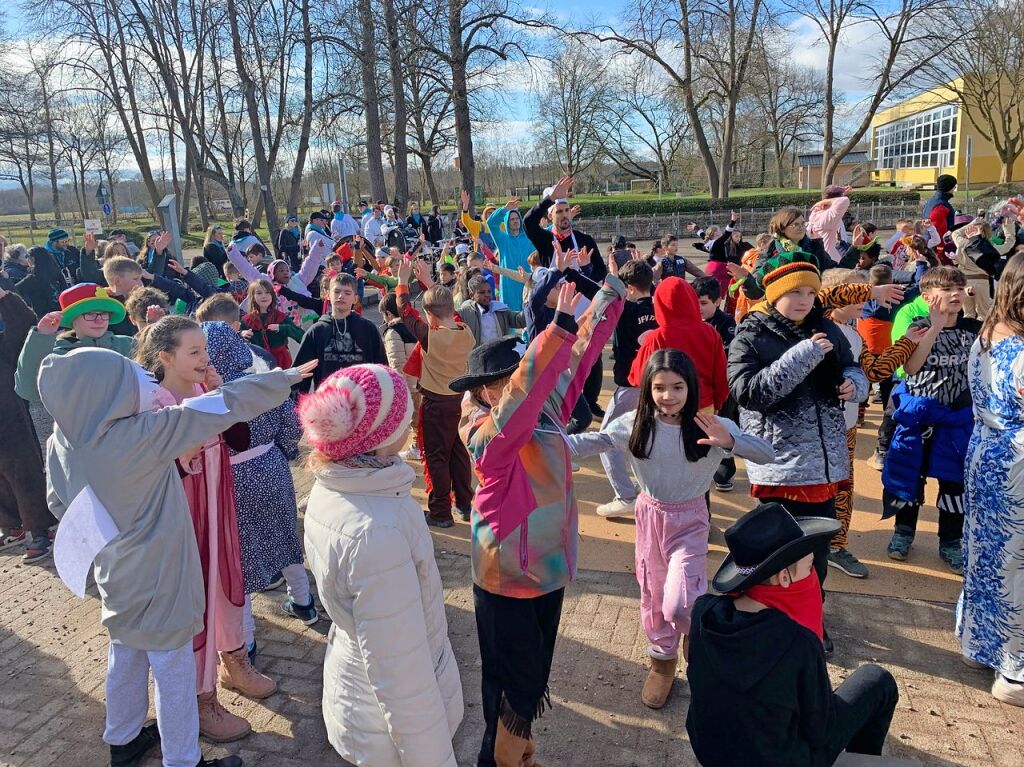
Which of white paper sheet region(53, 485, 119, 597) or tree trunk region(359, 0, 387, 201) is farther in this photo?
tree trunk region(359, 0, 387, 201)

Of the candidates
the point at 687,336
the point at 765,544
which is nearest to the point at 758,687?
the point at 765,544

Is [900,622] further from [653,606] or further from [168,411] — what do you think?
[168,411]

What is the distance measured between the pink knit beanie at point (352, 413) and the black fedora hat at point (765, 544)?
3.67ft

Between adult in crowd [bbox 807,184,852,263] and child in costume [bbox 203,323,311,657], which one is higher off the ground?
adult in crowd [bbox 807,184,852,263]

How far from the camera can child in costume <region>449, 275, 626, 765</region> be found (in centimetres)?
267

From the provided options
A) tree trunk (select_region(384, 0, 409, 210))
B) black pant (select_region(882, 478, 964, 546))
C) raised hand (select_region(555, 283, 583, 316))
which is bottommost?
black pant (select_region(882, 478, 964, 546))

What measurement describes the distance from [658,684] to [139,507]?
2.44m

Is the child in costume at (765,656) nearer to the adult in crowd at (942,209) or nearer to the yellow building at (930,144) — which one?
the adult in crowd at (942,209)

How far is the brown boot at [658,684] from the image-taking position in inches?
136

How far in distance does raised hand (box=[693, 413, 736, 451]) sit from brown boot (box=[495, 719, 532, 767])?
4.87 ft

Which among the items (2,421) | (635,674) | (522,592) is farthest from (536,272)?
(2,421)

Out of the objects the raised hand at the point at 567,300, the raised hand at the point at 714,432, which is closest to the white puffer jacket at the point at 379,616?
the raised hand at the point at 567,300

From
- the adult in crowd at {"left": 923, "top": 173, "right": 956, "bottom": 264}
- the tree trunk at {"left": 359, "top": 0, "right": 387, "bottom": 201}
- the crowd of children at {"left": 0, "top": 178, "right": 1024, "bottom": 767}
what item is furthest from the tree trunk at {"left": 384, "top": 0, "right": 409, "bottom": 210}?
the crowd of children at {"left": 0, "top": 178, "right": 1024, "bottom": 767}

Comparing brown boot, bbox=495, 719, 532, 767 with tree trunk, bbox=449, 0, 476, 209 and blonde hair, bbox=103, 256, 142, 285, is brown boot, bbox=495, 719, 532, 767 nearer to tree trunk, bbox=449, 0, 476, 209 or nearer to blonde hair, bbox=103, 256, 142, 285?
blonde hair, bbox=103, 256, 142, 285
